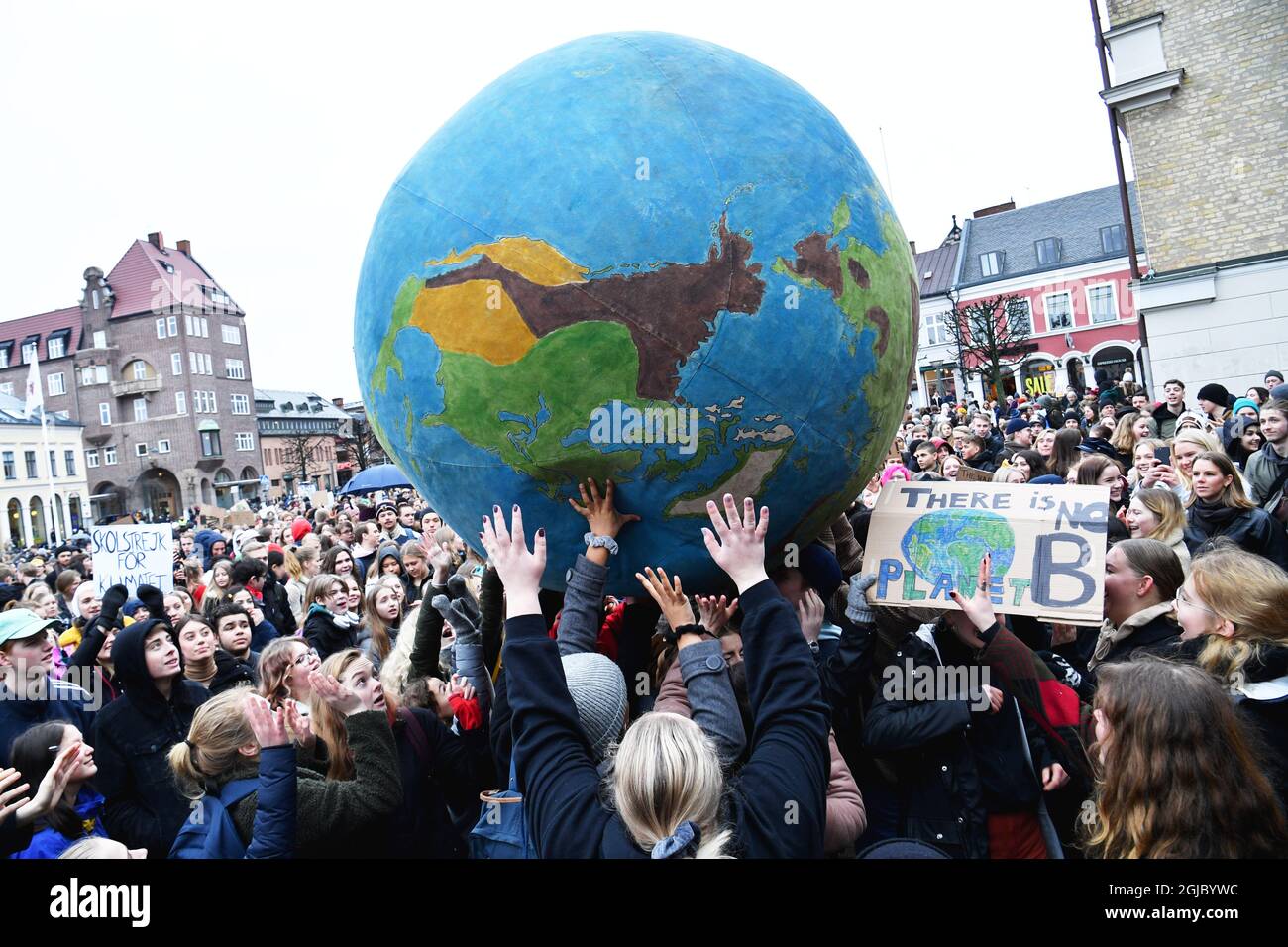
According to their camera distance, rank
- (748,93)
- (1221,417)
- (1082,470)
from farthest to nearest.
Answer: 1. (1221,417)
2. (1082,470)
3. (748,93)

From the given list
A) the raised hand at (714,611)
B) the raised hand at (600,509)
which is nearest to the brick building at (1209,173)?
the raised hand at (714,611)

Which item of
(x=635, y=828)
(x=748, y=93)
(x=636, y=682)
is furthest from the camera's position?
(x=636, y=682)

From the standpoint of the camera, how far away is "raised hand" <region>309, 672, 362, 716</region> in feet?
10.6

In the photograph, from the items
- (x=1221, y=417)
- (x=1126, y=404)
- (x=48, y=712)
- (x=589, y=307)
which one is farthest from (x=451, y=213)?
(x=1126, y=404)

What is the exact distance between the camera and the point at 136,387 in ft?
192

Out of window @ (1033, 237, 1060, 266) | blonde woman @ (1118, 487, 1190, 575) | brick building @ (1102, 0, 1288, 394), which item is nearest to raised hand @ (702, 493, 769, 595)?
blonde woman @ (1118, 487, 1190, 575)

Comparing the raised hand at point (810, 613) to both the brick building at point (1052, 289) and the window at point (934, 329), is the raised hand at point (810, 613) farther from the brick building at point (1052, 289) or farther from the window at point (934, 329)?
the window at point (934, 329)

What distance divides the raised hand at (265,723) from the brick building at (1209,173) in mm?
17752

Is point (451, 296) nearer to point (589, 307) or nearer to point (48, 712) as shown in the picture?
point (589, 307)

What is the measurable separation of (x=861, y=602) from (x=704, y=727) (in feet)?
2.77

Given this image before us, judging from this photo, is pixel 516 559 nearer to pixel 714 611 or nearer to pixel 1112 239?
pixel 714 611

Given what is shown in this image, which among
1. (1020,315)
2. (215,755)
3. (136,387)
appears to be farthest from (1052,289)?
(136,387)
